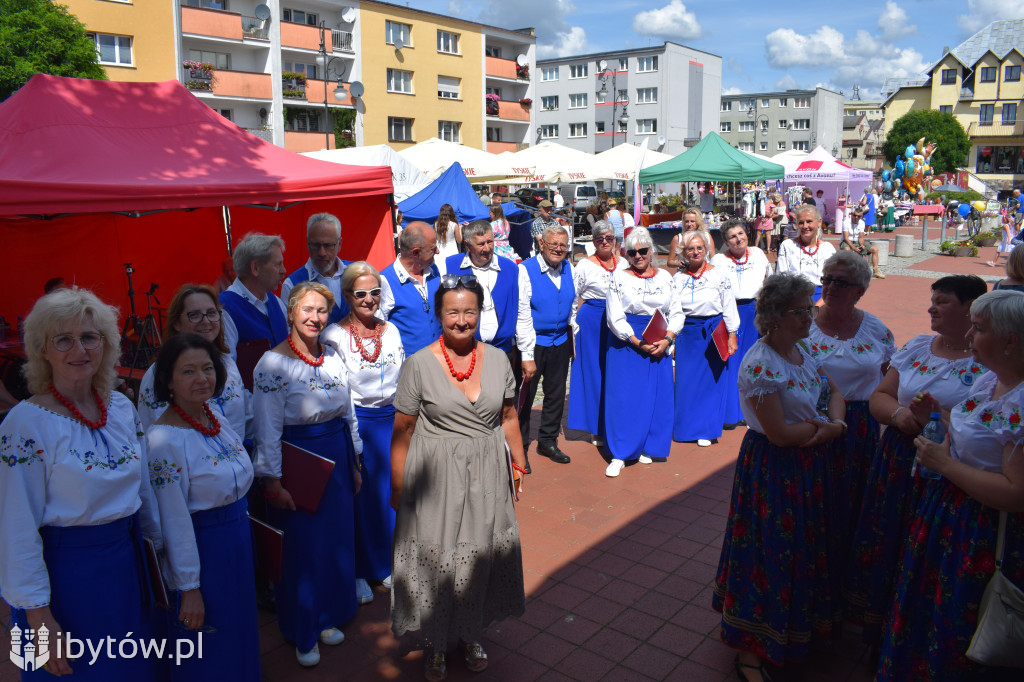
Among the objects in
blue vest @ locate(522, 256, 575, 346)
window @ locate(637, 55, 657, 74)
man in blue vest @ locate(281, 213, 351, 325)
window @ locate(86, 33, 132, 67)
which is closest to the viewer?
man in blue vest @ locate(281, 213, 351, 325)

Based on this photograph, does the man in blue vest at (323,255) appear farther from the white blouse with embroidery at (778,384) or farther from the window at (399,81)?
the window at (399,81)

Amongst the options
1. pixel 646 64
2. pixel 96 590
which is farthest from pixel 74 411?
pixel 646 64

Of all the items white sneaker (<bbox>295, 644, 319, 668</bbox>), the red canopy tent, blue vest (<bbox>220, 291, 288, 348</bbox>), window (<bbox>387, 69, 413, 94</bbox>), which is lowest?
white sneaker (<bbox>295, 644, 319, 668</bbox>)

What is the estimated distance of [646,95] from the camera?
62469 millimetres

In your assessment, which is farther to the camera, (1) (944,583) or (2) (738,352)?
(2) (738,352)

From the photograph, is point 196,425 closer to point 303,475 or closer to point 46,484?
point 46,484

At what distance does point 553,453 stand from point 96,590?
4.23 m

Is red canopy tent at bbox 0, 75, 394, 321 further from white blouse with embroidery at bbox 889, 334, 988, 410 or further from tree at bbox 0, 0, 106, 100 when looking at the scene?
tree at bbox 0, 0, 106, 100

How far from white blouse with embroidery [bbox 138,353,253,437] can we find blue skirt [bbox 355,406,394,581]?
2.15 ft

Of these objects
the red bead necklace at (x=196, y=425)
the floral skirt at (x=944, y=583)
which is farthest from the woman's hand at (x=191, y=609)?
the floral skirt at (x=944, y=583)

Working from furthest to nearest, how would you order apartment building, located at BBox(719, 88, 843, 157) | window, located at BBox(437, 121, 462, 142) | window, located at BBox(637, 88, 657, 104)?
apartment building, located at BBox(719, 88, 843, 157) → window, located at BBox(637, 88, 657, 104) → window, located at BBox(437, 121, 462, 142)

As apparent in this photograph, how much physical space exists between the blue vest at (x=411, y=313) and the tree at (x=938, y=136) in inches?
2442

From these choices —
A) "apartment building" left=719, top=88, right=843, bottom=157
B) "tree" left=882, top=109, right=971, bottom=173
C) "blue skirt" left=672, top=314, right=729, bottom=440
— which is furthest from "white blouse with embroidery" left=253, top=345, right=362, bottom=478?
"apartment building" left=719, top=88, right=843, bottom=157

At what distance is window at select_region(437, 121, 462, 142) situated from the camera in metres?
40.1
